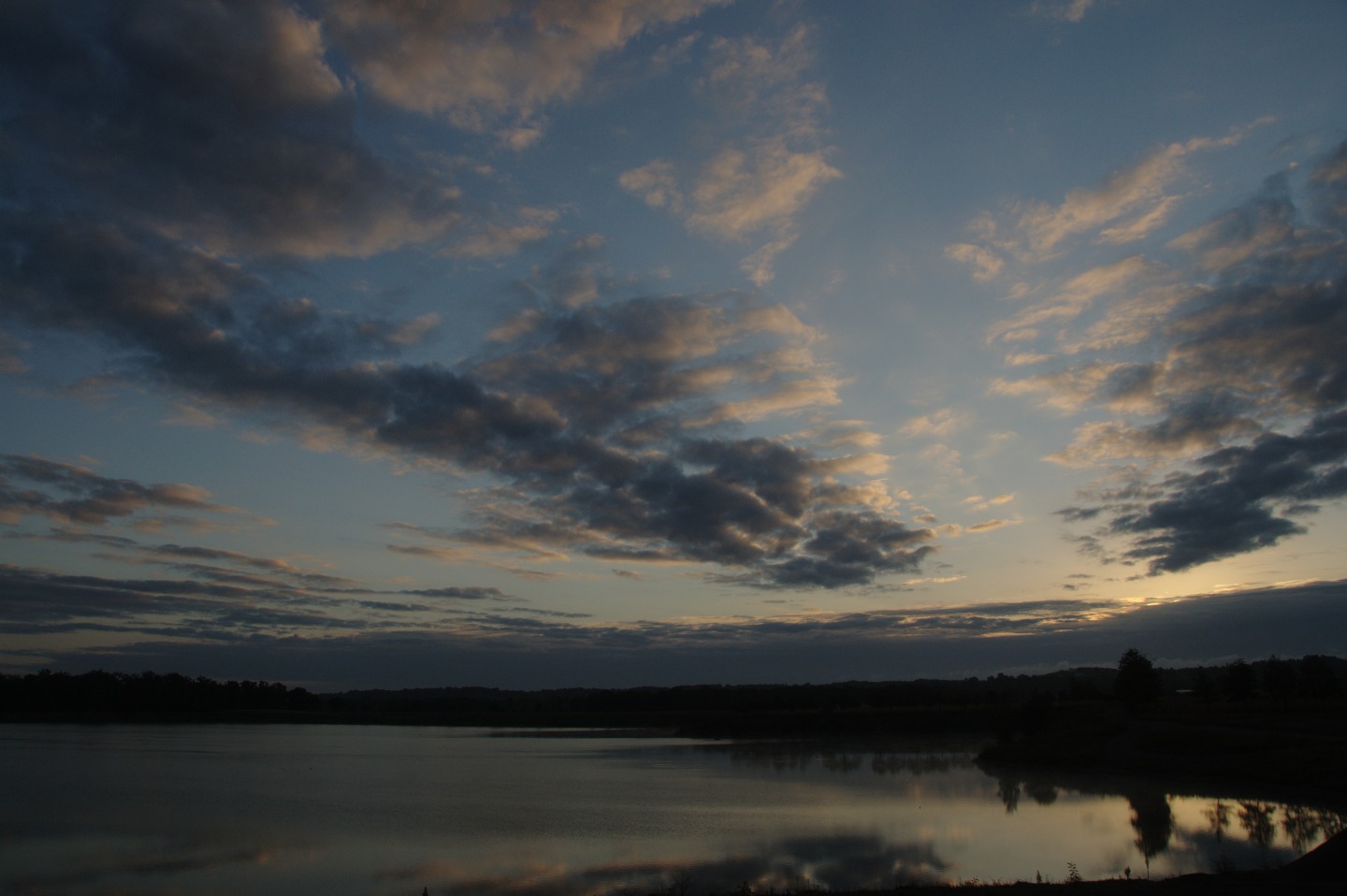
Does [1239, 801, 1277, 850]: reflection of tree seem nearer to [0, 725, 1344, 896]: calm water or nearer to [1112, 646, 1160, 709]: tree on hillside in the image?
[0, 725, 1344, 896]: calm water

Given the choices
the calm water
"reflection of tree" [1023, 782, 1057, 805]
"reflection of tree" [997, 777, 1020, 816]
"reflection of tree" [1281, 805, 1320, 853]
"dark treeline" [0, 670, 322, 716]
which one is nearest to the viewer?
the calm water

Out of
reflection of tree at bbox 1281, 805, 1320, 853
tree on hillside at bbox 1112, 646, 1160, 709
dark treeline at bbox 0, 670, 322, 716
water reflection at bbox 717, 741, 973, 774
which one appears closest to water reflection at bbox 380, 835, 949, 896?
reflection of tree at bbox 1281, 805, 1320, 853

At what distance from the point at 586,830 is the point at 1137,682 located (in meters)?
69.3

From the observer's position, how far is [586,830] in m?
29.5

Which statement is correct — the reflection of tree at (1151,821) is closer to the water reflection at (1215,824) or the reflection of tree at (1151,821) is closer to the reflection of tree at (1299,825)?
the water reflection at (1215,824)

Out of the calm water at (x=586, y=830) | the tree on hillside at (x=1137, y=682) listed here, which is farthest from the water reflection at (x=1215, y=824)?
the tree on hillside at (x=1137, y=682)

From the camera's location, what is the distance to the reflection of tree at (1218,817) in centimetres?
2785

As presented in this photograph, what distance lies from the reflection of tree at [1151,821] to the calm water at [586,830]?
0.42 feet

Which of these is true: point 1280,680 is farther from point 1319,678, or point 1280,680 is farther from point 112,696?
point 112,696

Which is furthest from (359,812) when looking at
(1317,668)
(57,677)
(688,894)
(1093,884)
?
(57,677)

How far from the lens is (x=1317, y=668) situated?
2889 inches

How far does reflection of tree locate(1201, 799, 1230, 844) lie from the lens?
27855mm

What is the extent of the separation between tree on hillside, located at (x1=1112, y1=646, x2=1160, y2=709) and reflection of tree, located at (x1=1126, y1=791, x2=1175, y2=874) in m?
45.4

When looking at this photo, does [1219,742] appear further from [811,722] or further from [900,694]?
[900,694]
